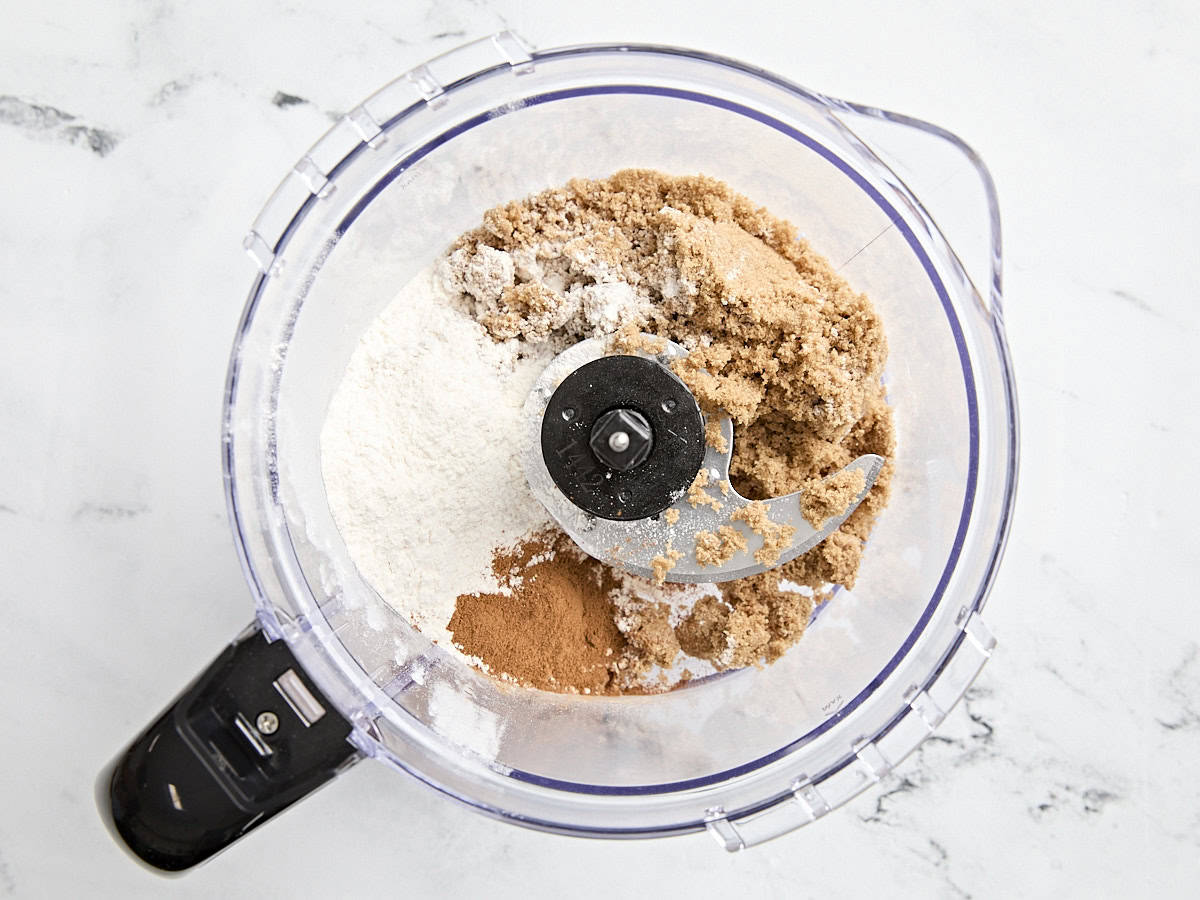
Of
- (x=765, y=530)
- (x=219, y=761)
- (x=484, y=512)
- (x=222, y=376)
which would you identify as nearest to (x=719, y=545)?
→ (x=765, y=530)

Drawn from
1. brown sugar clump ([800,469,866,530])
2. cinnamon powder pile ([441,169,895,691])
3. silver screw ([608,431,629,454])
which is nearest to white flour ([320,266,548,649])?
cinnamon powder pile ([441,169,895,691])

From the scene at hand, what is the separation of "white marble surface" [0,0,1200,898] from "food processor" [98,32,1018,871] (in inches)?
5.6

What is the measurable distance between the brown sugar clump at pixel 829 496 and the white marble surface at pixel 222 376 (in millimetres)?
351

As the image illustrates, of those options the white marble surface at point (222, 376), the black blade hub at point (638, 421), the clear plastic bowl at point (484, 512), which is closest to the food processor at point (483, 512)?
the clear plastic bowl at point (484, 512)

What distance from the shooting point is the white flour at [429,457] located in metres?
1.03

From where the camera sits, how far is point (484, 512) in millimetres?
1055

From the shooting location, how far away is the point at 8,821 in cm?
120

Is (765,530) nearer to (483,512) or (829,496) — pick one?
(829,496)

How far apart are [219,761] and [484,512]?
371 mm

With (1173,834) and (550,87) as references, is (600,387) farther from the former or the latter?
(1173,834)

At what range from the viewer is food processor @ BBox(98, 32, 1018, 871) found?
1021mm

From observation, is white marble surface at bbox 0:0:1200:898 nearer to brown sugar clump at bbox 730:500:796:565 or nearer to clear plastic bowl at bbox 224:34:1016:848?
clear plastic bowl at bbox 224:34:1016:848

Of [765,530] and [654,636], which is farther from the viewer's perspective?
[654,636]

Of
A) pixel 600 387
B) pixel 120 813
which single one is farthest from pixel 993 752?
pixel 120 813
